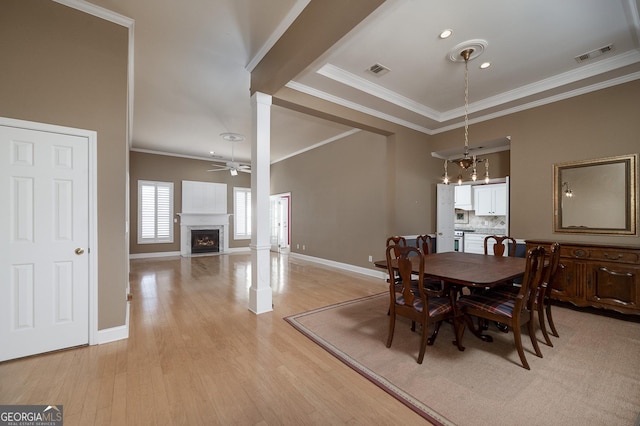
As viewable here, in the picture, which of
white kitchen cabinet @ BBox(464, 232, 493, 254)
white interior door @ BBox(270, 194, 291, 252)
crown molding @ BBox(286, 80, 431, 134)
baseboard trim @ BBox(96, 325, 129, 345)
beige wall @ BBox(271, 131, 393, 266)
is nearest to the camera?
baseboard trim @ BBox(96, 325, 129, 345)

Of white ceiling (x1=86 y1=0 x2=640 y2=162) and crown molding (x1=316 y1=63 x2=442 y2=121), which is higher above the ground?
white ceiling (x1=86 y1=0 x2=640 y2=162)

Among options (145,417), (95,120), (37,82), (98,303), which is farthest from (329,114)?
(145,417)

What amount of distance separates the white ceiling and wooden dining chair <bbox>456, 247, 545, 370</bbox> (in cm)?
234

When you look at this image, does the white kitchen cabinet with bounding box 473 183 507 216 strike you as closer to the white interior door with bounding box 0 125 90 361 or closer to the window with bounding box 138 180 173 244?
the white interior door with bounding box 0 125 90 361

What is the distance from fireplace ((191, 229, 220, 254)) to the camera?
27.5 feet

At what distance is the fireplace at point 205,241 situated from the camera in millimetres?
8375

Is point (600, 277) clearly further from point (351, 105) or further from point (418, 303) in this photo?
point (351, 105)

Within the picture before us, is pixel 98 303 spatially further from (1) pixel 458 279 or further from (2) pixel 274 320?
(1) pixel 458 279

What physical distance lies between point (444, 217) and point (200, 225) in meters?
7.24

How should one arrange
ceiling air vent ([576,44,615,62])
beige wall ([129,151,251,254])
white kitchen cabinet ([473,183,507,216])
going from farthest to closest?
beige wall ([129,151,251,254])
white kitchen cabinet ([473,183,507,216])
ceiling air vent ([576,44,615,62])

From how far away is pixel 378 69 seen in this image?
11.3ft

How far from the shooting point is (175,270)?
6090 mm

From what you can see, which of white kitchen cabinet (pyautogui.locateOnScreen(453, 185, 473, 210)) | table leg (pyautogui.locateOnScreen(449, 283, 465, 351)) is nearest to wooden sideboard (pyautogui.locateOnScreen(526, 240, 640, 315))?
table leg (pyautogui.locateOnScreen(449, 283, 465, 351))

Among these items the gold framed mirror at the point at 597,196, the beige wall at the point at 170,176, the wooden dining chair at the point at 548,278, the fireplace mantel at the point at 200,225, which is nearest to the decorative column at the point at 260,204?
the wooden dining chair at the point at 548,278
